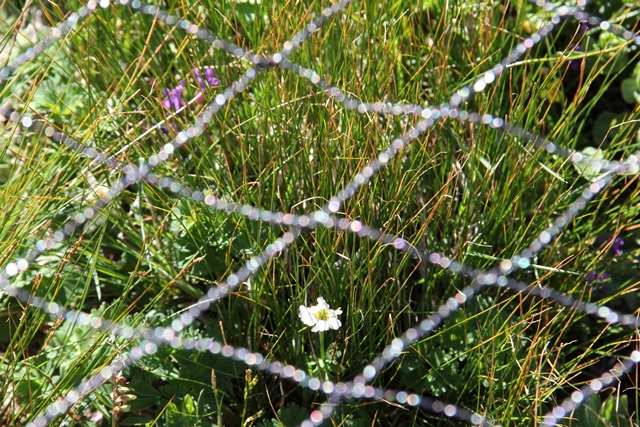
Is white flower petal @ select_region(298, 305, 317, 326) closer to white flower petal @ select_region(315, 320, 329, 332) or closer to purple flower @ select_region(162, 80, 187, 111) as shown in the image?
white flower petal @ select_region(315, 320, 329, 332)

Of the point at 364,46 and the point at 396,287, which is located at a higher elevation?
the point at 364,46

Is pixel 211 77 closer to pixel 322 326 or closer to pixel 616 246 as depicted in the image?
pixel 322 326

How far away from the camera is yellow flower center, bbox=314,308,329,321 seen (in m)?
0.90

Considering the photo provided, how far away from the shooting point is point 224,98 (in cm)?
105

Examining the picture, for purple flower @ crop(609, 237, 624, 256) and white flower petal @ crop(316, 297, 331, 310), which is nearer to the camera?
white flower petal @ crop(316, 297, 331, 310)

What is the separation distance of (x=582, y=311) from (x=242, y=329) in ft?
1.64

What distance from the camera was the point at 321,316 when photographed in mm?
902

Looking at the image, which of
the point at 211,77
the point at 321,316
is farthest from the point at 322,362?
the point at 211,77

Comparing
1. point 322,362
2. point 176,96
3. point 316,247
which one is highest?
point 176,96

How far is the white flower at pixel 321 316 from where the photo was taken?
2.89 ft

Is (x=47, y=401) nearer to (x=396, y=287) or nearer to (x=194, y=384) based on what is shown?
(x=194, y=384)

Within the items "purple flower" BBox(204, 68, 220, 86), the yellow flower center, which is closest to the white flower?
the yellow flower center

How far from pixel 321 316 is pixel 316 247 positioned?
0.09 meters

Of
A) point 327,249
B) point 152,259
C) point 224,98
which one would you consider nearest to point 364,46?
point 224,98
